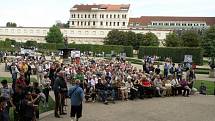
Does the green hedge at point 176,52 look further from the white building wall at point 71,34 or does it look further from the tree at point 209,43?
the white building wall at point 71,34

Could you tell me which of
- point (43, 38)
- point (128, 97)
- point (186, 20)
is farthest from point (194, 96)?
point (186, 20)

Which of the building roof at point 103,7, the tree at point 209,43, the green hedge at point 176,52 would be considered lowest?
the green hedge at point 176,52

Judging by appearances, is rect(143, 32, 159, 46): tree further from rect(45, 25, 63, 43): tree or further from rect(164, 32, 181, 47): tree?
rect(45, 25, 63, 43): tree

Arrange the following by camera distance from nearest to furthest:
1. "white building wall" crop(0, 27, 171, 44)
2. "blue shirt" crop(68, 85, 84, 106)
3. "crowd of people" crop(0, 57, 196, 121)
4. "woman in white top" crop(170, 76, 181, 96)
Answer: "crowd of people" crop(0, 57, 196, 121) → "blue shirt" crop(68, 85, 84, 106) → "woman in white top" crop(170, 76, 181, 96) → "white building wall" crop(0, 27, 171, 44)

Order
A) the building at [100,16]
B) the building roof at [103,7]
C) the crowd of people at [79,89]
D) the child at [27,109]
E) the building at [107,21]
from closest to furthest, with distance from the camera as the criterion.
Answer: the child at [27,109] → the crowd of people at [79,89] → the building at [107,21] → the building at [100,16] → the building roof at [103,7]

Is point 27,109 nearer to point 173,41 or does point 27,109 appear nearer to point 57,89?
point 57,89

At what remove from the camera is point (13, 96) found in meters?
15.3

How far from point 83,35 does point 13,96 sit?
13756 centimetres

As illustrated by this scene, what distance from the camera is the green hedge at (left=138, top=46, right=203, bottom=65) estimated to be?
241 ft

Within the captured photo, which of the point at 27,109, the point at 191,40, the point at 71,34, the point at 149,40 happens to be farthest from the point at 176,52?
the point at 71,34

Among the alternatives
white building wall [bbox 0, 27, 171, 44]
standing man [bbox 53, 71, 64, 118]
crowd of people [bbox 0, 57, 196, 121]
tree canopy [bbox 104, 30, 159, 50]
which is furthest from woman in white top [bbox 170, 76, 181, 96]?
white building wall [bbox 0, 27, 171, 44]

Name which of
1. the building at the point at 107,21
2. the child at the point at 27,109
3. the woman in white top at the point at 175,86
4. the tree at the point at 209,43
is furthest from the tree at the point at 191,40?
the child at the point at 27,109

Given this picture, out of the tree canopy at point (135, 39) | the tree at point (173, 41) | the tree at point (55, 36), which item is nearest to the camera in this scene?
the tree at point (173, 41)

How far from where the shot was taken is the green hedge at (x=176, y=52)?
7344cm
